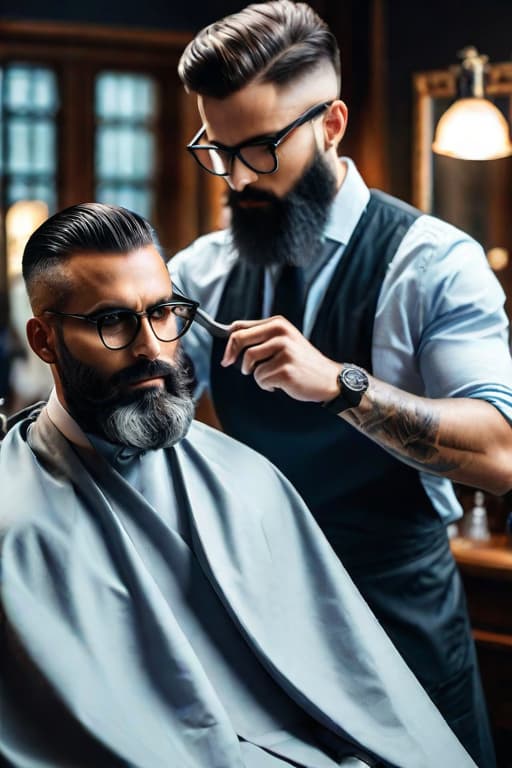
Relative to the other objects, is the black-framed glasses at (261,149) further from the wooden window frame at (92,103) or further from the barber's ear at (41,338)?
the wooden window frame at (92,103)

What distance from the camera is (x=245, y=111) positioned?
1664 millimetres

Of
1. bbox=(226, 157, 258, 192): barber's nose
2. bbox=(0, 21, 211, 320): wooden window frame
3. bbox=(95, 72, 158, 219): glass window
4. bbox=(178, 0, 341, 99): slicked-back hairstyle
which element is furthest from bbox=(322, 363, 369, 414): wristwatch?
bbox=(95, 72, 158, 219): glass window

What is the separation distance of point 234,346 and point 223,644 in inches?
17.5

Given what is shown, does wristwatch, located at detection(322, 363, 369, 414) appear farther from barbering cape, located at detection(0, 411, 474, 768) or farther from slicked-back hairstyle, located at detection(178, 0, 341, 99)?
slicked-back hairstyle, located at detection(178, 0, 341, 99)

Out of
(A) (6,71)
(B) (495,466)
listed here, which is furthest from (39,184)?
(B) (495,466)

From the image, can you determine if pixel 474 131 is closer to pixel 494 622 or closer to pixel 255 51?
pixel 494 622

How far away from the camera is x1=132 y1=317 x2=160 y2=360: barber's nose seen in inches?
57.4

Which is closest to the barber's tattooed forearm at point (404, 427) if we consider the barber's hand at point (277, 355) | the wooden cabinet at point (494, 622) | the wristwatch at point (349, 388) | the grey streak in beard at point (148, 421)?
the wristwatch at point (349, 388)

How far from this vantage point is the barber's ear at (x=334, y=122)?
1749 mm

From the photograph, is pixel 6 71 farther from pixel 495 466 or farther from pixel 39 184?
pixel 495 466

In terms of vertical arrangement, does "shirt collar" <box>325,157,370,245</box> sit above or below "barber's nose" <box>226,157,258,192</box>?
below

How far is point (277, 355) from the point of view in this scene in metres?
1.51

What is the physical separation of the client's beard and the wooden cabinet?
1.52m

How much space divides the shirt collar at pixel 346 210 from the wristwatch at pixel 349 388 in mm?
378
